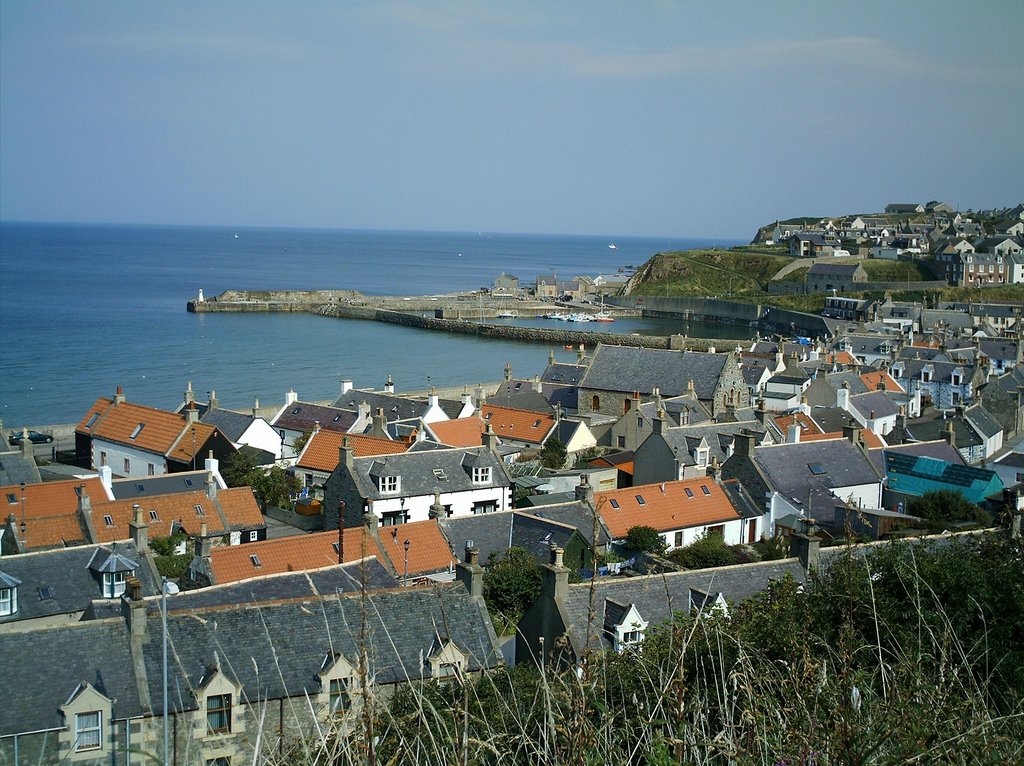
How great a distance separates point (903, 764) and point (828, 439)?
2699 cm

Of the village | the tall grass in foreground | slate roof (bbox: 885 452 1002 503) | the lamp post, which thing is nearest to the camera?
the tall grass in foreground

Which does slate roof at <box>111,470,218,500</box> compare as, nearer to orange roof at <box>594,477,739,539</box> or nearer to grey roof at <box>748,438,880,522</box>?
orange roof at <box>594,477,739,539</box>

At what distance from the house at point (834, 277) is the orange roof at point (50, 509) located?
9559 centimetres

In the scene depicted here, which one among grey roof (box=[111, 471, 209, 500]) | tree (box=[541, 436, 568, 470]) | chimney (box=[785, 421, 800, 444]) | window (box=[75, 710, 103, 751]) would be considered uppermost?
chimney (box=[785, 421, 800, 444])

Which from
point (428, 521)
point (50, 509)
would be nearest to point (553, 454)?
point (428, 521)

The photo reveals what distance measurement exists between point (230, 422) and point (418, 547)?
1704cm

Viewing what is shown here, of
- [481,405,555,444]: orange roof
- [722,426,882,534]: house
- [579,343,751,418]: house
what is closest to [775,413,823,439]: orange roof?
[579,343,751,418]: house

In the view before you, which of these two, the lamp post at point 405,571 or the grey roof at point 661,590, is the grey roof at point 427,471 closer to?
the lamp post at point 405,571

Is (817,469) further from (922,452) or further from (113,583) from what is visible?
(113,583)

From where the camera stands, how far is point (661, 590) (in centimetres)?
1720

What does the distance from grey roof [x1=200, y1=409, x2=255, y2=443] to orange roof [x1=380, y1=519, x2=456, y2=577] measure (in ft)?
50.0

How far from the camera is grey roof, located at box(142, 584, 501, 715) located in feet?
43.6

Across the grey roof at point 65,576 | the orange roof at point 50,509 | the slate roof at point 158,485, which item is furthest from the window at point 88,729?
the slate roof at point 158,485

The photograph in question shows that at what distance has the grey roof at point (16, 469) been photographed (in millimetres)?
28750
